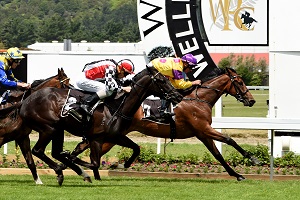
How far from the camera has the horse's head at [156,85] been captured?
11.9m

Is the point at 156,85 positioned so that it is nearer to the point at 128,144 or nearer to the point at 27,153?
the point at 128,144

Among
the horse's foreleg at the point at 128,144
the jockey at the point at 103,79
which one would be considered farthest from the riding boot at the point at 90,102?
the horse's foreleg at the point at 128,144

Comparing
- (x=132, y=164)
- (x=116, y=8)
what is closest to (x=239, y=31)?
(x=132, y=164)

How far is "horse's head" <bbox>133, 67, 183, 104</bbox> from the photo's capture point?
11938 millimetres

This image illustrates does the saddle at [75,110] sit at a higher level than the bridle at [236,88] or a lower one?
lower

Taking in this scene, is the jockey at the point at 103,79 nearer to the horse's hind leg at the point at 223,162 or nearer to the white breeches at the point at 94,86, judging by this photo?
the white breeches at the point at 94,86

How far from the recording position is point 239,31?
1603 cm

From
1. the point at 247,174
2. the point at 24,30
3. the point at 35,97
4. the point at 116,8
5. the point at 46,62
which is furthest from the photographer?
the point at 116,8

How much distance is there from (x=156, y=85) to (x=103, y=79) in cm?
94

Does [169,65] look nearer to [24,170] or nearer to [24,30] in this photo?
[24,170]

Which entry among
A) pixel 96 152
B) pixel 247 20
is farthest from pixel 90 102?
pixel 247 20

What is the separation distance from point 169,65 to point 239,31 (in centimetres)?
364

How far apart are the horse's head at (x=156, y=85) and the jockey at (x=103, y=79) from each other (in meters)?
0.21

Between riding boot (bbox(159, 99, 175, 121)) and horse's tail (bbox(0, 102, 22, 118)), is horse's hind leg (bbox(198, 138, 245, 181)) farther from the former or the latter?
horse's tail (bbox(0, 102, 22, 118))
